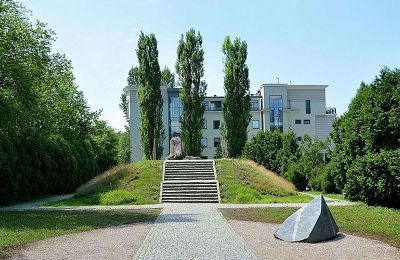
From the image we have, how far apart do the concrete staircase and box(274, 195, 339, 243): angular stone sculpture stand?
12.1 meters

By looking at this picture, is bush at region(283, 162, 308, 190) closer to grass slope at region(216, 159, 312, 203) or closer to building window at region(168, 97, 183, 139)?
grass slope at region(216, 159, 312, 203)

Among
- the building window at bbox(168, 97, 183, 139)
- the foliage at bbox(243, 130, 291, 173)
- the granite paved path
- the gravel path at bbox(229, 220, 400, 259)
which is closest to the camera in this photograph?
the gravel path at bbox(229, 220, 400, 259)

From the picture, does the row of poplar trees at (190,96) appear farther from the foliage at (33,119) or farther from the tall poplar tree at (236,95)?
the foliage at (33,119)

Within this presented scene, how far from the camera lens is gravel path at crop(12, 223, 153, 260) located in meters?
9.38

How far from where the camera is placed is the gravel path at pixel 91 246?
9.38 metres

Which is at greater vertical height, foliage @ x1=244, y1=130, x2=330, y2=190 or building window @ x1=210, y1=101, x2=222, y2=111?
building window @ x1=210, y1=101, x2=222, y2=111

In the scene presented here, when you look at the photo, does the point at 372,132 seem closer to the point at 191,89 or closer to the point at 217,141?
the point at 191,89

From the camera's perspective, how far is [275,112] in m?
68.9

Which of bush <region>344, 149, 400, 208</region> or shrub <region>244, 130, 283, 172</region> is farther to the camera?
shrub <region>244, 130, 283, 172</region>

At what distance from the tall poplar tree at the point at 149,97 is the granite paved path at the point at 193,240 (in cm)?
2799

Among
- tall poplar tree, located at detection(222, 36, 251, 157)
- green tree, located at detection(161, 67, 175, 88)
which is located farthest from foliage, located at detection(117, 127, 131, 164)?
tall poplar tree, located at detection(222, 36, 251, 157)

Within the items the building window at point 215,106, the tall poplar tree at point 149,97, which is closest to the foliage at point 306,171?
the tall poplar tree at point 149,97

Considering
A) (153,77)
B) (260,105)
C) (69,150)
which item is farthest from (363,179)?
(260,105)

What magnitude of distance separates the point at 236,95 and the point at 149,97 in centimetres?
851
